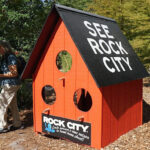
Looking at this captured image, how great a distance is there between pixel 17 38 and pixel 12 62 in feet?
8.32

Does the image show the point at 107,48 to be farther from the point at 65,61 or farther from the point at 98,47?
the point at 65,61

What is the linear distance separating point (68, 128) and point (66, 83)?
89 centimetres

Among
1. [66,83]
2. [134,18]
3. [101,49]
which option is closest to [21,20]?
[66,83]

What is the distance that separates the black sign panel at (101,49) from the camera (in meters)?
3.82

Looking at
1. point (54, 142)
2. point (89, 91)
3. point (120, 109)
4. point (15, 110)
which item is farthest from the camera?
point (15, 110)

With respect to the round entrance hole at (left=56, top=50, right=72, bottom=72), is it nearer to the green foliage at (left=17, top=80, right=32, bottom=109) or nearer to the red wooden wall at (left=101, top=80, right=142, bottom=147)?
the green foliage at (left=17, top=80, right=32, bottom=109)

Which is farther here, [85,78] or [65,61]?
[65,61]

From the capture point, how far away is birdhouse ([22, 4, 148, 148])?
393 cm

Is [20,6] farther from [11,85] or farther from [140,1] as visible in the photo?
[140,1]

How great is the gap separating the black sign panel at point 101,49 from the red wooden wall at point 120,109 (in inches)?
10.2

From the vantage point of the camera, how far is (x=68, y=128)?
4387 mm

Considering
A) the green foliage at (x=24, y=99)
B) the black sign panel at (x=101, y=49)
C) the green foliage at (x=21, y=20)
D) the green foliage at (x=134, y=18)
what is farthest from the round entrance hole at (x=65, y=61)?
the black sign panel at (x=101, y=49)

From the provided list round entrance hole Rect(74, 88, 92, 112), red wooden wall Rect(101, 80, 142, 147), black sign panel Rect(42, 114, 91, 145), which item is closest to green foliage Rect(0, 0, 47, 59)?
round entrance hole Rect(74, 88, 92, 112)

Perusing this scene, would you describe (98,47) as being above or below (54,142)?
above
